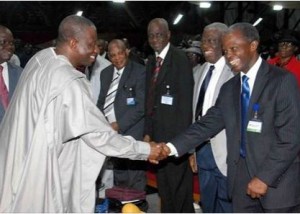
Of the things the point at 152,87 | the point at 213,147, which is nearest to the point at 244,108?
the point at 213,147

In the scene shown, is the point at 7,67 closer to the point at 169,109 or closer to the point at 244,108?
the point at 169,109

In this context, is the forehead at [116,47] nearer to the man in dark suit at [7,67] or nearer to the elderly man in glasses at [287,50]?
the man in dark suit at [7,67]

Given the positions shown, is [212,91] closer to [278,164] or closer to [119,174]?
[278,164]

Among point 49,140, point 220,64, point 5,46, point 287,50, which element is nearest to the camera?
point 49,140

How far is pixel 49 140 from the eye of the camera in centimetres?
267

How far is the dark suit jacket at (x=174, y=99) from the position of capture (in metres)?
4.30

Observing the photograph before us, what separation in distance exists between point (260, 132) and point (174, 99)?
155 centimetres

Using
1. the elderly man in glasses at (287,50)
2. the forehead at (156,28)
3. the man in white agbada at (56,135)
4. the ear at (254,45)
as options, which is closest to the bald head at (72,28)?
the man in white agbada at (56,135)

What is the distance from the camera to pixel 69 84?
271 centimetres

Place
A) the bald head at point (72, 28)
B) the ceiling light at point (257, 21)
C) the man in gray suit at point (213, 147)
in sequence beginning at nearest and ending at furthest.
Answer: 1. the bald head at point (72, 28)
2. the man in gray suit at point (213, 147)
3. the ceiling light at point (257, 21)

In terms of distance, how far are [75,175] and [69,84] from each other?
2.09 ft

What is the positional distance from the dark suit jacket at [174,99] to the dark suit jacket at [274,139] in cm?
124

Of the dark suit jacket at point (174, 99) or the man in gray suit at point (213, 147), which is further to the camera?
the dark suit jacket at point (174, 99)

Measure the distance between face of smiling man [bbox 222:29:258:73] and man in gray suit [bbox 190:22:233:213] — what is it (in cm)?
86
